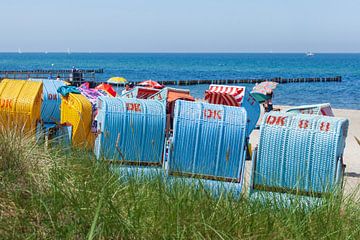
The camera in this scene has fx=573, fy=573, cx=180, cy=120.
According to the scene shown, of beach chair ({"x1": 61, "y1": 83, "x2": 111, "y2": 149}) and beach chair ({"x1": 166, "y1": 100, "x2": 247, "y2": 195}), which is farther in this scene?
beach chair ({"x1": 61, "y1": 83, "x2": 111, "y2": 149})

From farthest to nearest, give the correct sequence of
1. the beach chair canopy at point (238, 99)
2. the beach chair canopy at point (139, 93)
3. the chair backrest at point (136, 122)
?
the beach chair canopy at point (139, 93), the beach chair canopy at point (238, 99), the chair backrest at point (136, 122)

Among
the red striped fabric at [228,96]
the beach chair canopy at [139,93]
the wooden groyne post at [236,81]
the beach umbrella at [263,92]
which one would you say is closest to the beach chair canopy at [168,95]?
the beach chair canopy at [139,93]

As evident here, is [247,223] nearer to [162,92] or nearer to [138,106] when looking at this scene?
[138,106]

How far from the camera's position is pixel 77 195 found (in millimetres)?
3627

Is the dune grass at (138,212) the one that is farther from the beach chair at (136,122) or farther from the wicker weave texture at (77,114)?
the wicker weave texture at (77,114)

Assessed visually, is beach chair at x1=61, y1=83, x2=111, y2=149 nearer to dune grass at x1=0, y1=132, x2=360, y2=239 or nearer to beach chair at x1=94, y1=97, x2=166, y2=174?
beach chair at x1=94, y1=97, x2=166, y2=174

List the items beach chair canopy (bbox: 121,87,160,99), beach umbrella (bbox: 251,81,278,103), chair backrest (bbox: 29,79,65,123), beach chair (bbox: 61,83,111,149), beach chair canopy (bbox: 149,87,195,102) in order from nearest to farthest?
beach chair (bbox: 61,83,111,149) < chair backrest (bbox: 29,79,65,123) < beach chair canopy (bbox: 149,87,195,102) < beach chair canopy (bbox: 121,87,160,99) < beach umbrella (bbox: 251,81,278,103)

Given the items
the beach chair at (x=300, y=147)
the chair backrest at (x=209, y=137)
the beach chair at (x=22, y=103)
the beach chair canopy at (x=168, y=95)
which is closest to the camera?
the beach chair at (x=300, y=147)

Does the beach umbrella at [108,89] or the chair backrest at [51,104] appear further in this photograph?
the beach umbrella at [108,89]

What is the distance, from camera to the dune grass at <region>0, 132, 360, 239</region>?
10.5 ft

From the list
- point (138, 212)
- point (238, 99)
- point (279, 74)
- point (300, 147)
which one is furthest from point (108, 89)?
point (279, 74)

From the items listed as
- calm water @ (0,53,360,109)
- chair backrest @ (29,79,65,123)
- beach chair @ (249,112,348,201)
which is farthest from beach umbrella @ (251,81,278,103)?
calm water @ (0,53,360,109)

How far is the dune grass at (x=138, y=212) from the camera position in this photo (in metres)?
3.21

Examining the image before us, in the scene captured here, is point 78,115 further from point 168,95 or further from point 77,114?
point 168,95
